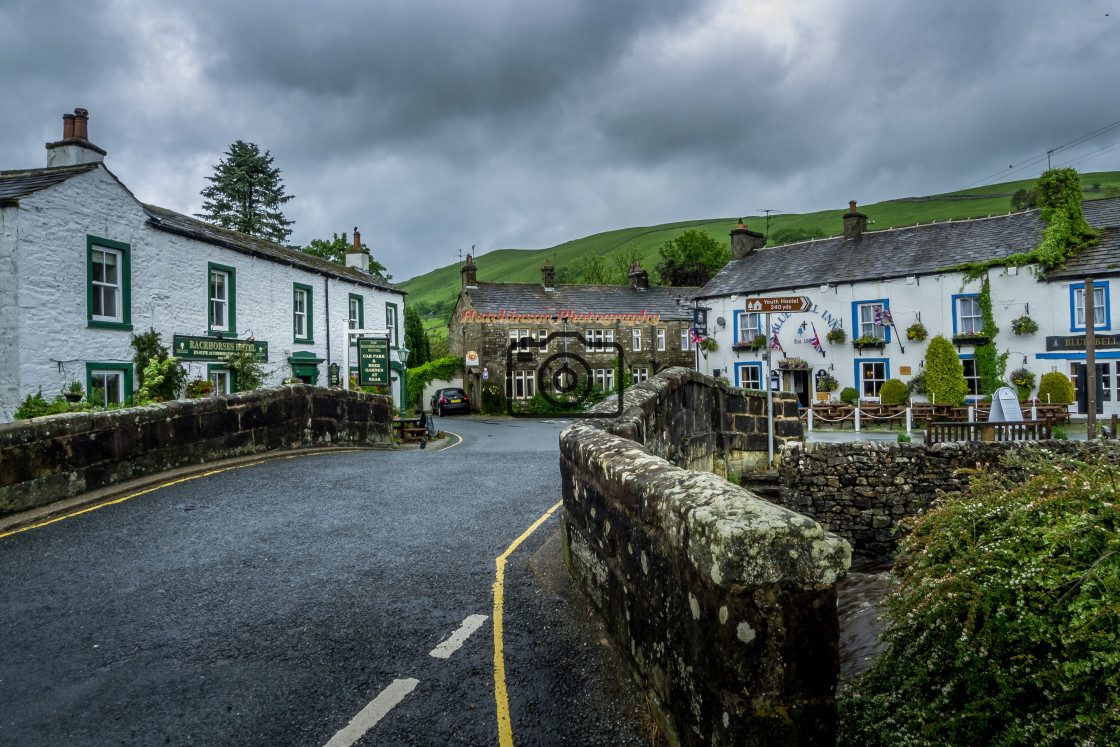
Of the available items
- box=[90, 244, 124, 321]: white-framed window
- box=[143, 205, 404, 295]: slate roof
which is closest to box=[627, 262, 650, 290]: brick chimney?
box=[143, 205, 404, 295]: slate roof

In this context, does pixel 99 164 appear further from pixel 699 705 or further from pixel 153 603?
pixel 699 705

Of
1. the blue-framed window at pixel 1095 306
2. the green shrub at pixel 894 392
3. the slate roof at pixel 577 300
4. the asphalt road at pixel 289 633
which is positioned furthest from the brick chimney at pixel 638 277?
the asphalt road at pixel 289 633

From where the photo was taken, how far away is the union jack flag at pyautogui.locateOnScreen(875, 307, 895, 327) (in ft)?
91.9

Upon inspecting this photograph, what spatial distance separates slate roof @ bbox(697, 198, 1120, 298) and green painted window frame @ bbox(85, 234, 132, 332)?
2760cm

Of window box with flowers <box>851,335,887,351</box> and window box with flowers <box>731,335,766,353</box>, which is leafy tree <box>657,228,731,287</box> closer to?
window box with flowers <box>731,335,766,353</box>

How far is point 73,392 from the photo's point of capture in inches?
517

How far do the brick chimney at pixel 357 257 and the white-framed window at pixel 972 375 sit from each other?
2653cm

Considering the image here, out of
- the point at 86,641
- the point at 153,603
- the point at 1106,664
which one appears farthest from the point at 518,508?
the point at 1106,664

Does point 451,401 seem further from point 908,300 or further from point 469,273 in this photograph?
point 908,300

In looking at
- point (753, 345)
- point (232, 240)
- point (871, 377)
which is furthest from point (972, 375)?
point (232, 240)

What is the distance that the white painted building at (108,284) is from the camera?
1274 cm

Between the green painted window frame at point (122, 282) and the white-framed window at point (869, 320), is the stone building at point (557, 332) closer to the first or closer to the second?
the white-framed window at point (869, 320)

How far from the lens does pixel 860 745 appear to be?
2750 millimetres

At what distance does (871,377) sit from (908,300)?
12.3 ft
